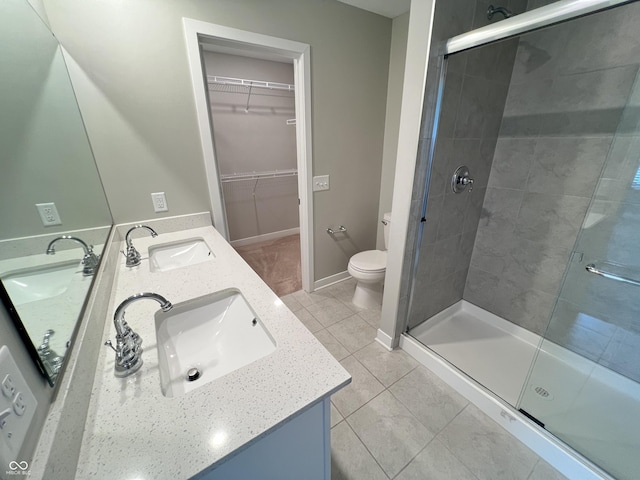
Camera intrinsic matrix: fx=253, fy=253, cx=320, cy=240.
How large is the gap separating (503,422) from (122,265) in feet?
6.89

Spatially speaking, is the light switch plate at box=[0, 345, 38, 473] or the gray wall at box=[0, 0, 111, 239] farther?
the gray wall at box=[0, 0, 111, 239]

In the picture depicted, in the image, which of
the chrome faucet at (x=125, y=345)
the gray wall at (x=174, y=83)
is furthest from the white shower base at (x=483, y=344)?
the chrome faucet at (x=125, y=345)

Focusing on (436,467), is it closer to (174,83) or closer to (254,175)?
(174,83)

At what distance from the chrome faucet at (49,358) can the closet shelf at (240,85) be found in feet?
9.59

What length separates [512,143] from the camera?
1753 mm

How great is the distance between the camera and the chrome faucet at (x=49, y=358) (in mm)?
510

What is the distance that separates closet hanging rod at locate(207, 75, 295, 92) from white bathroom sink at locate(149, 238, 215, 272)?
2.02m

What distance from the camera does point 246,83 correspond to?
2.88 m

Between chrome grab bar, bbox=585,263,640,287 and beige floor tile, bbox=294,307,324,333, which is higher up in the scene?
chrome grab bar, bbox=585,263,640,287

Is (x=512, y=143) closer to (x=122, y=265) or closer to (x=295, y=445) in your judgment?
(x=295, y=445)

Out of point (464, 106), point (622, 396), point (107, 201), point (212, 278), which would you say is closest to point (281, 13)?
A: point (464, 106)

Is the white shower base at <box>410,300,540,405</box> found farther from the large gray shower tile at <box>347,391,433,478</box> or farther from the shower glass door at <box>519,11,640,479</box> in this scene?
the large gray shower tile at <box>347,391,433,478</box>

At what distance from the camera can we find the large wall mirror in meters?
0.55

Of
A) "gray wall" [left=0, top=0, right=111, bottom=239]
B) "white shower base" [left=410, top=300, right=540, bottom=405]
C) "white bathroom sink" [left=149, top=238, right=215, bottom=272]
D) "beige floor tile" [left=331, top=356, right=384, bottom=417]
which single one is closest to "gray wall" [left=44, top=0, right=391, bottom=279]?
→ "gray wall" [left=0, top=0, right=111, bottom=239]
